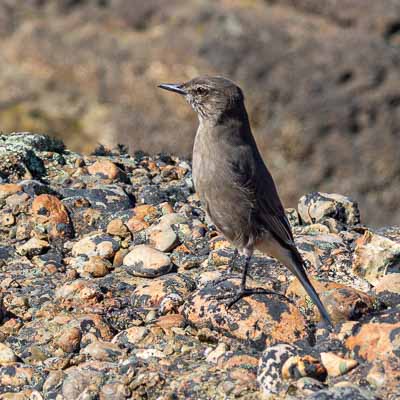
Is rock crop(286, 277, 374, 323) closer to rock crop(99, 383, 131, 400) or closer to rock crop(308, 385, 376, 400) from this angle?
rock crop(308, 385, 376, 400)

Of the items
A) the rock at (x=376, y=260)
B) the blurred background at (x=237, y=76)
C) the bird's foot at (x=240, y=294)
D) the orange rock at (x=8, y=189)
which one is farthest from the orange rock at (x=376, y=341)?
the blurred background at (x=237, y=76)

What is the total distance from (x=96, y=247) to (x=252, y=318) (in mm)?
1668

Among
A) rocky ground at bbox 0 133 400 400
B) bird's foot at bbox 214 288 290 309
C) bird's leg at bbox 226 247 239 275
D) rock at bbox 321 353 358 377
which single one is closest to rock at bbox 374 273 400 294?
rocky ground at bbox 0 133 400 400

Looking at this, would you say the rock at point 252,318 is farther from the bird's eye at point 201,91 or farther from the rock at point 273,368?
the bird's eye at point 201,91

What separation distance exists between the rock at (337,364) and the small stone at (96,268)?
6.46 feet

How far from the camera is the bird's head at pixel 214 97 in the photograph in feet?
17.8

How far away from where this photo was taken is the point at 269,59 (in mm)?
18031

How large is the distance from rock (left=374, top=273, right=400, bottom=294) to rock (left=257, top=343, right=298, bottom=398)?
118 cm

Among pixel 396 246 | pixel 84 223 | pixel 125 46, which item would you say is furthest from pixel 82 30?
pixel 396 246

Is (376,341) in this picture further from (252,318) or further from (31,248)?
(31,248)

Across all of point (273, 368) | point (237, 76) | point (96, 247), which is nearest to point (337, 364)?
point (273, 368)

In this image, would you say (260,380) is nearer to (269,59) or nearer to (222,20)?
(269,59)

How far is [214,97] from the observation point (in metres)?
5.45

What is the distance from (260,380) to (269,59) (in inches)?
569
